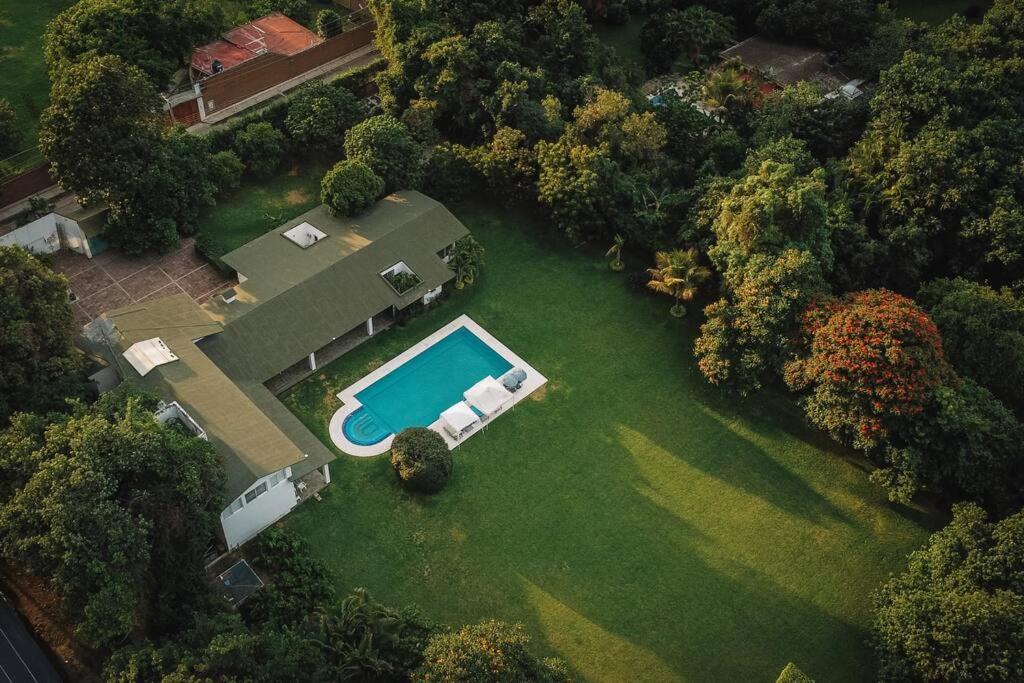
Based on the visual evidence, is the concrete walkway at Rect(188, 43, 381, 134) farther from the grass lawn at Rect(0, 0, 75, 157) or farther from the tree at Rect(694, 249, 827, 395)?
the tree at Rect(694, 249, 827, 395)

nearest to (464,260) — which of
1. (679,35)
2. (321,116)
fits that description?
(321,116)

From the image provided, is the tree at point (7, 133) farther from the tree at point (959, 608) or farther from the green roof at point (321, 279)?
the tree at point (959, 608)

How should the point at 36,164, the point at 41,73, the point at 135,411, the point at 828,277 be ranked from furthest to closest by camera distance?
the point at 41,73, the point at 36,164, the point at 828,277, the point at 135,411

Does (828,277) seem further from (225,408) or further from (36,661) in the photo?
(36,661)

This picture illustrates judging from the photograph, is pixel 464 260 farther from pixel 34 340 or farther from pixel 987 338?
pixel 987 338

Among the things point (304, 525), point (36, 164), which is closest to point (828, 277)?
point (304, 525)

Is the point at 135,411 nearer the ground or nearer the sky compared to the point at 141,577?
nearer the sky

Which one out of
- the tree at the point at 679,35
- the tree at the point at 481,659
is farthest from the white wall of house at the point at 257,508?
the tree at the point at 679,35

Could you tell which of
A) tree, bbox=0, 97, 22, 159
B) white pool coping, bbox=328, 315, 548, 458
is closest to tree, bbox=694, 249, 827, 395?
white pool coping, bbox=328, 315, 548, 458
